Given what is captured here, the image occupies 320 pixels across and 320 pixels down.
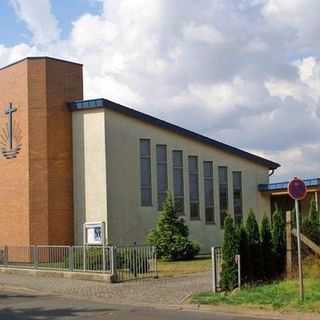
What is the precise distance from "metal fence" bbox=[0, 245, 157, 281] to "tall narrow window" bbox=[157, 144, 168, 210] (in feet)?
39.1

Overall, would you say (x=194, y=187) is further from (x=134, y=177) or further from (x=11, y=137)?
(x=11, y=137)

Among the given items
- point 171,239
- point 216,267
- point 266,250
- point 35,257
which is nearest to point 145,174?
point 171,239

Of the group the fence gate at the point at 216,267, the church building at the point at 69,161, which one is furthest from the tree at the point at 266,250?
the church building at the point at 69,161

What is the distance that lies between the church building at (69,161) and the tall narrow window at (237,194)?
5478 mm

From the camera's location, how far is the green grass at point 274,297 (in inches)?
606

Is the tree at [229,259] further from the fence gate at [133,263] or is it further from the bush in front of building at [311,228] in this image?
the fence gate at [133,263]

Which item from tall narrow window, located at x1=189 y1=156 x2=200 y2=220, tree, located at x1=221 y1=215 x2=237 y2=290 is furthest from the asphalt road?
tall narrow window, located at x1=189 y1=156 x2=200 y2=220

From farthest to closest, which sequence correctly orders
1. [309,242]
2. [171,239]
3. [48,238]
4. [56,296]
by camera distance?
[48,238] → [171,239] → [56,296] → [309,242]

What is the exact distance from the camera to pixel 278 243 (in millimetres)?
20734

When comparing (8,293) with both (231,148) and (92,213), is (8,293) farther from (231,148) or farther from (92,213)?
(231,148)

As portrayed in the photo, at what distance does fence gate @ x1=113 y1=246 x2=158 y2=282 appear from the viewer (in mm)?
24781

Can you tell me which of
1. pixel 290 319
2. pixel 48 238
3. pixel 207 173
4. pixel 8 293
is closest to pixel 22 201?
pixel 48 238

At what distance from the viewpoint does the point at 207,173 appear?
4203cm

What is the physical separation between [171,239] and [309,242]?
1477cm
